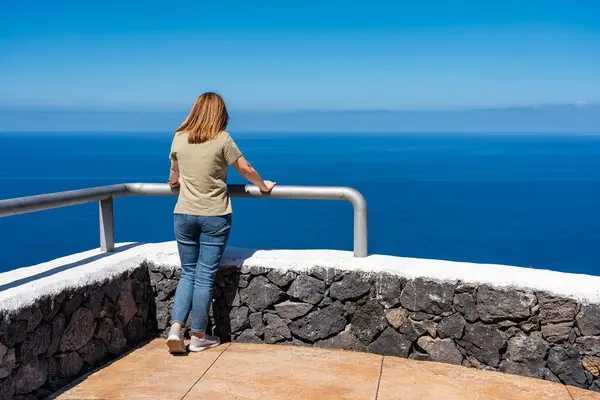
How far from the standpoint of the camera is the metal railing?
163 inches

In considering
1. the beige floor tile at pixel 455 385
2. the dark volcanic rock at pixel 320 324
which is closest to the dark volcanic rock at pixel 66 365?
the dark volcanic rock at pixel 320 324

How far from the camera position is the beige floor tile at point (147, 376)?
3.82 m

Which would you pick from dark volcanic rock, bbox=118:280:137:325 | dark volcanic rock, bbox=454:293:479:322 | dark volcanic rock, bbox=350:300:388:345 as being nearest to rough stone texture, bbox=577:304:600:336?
dark volcanic rock, bbox=454:293:479:322

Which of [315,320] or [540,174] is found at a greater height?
[315,320]

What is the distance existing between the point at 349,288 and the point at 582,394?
1476 millimetres

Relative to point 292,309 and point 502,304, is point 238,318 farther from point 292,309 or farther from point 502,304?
point 502,304

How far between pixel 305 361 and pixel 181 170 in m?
1.44

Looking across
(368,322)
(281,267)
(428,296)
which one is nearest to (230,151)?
(281,267)

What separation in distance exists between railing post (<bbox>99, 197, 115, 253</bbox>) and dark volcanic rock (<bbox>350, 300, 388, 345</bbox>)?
70.0 inches

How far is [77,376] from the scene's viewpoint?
4.07 m

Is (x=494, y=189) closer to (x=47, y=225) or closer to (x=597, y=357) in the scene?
(x=47, y=225)

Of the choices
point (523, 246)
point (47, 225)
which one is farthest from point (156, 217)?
point (523, 246)

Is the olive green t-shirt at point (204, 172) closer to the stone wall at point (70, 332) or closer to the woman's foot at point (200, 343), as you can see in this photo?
the stone wall at point (70, 332)

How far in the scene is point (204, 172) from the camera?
4305mm
